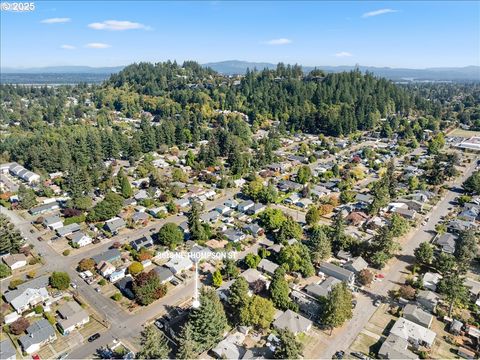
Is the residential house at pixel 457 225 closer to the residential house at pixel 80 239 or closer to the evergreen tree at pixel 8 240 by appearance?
the residential house at pixel 80 239

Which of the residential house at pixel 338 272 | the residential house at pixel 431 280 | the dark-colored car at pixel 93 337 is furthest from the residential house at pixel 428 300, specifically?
the dark-colored car at pixel 93 337

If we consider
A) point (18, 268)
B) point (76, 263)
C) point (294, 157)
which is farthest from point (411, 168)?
point (18, 268)

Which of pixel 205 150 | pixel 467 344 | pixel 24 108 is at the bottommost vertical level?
pixel 467 344

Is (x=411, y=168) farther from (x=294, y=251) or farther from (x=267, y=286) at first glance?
(x=267, y=286)

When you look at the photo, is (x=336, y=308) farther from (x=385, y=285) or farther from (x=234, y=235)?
(x=234, y=235)

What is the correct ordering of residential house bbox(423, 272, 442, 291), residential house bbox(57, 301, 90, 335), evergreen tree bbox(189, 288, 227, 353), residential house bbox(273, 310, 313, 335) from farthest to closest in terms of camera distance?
1. residential house bbox(423, 272, 442, 291)
2. residential house bbox(57, 301, 90, 335)
3. residential house bbox(273, 310, 313, 335)
4. evergreen tree bbox(189, 288, 227, 353)

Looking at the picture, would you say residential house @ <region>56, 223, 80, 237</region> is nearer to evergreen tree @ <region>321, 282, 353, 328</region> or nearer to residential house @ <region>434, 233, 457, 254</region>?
evergreen tree @ <region>321, 282, 353, 328</region>

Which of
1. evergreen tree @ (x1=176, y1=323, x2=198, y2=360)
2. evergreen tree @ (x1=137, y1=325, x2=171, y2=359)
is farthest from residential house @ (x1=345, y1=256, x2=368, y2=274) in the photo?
evergreen tree @ (x1=137, y1=325, x2=171, y2=359)
